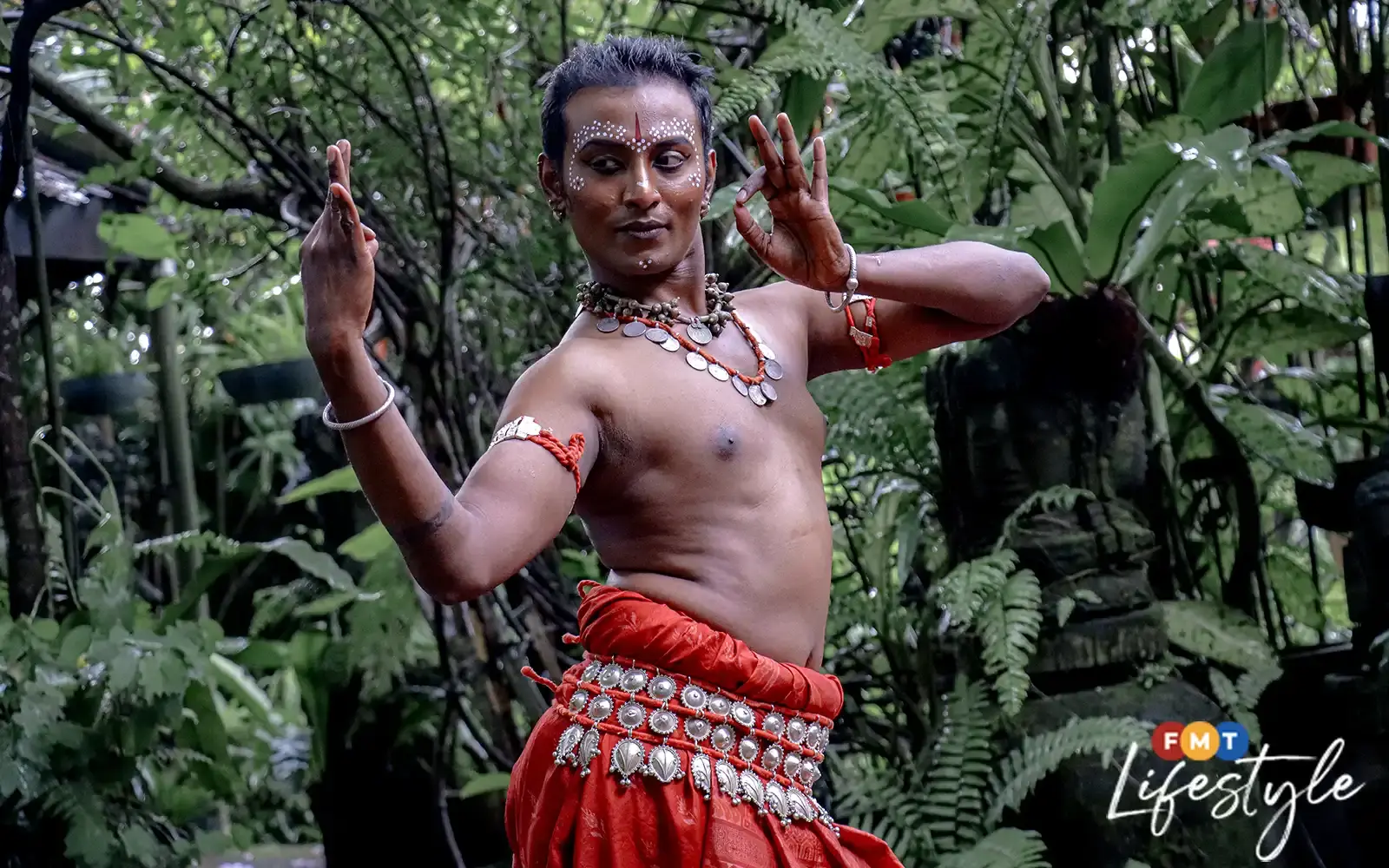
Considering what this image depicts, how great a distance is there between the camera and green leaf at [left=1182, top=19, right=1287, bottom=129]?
2.71m

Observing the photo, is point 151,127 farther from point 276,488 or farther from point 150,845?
point 276,488

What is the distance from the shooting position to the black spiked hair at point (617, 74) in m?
1.46

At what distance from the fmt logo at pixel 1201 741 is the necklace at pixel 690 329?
4.46 feet

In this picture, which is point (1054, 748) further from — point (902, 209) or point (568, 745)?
point (568, 745)

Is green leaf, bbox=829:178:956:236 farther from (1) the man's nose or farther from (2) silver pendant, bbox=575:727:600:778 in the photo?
(2) silver pendant, bbox=575:727:600:778

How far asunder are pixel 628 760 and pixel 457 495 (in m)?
0.33

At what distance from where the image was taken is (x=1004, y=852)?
89.0 inches

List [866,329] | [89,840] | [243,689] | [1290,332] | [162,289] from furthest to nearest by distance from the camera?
[243,689] < [162,289] < [1290,332] < [89,840] < [866,329]

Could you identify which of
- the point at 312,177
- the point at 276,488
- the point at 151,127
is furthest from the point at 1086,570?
the point at 276,488

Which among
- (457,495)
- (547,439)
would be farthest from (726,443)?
(457,495)

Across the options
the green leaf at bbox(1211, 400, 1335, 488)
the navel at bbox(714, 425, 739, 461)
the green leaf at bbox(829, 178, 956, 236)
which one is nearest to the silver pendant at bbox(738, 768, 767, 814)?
the navel at bbox(714, 425, 739, 461)

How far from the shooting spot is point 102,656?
2721 millimetres

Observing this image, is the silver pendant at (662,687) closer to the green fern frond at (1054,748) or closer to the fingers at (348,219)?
the fingers at (348,219)

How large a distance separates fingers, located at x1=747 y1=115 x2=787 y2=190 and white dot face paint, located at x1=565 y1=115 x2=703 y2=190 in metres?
0.08
